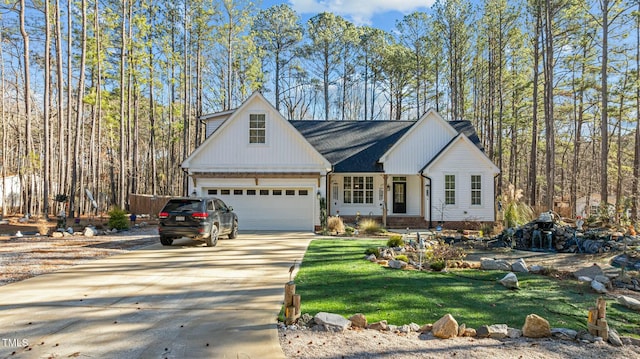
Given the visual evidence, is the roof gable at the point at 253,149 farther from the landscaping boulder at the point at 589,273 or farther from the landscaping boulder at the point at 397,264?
the landscaping boulder at the point at 589,273

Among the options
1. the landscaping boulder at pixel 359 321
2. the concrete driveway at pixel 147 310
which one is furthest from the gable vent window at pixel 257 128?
the landscaping boulder at pixel 359 321

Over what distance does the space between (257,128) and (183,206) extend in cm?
723

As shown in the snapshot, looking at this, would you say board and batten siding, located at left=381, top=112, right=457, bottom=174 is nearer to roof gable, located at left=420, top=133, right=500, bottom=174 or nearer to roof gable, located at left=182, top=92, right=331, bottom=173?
roof gable, located at left=420, top=133, right=500, bottom=174

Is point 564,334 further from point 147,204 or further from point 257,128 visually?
point 147,204

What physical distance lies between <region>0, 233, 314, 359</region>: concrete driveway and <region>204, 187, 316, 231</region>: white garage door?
8.37m

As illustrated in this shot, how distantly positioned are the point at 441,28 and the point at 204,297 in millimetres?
31281

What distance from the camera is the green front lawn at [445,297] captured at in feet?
17.6

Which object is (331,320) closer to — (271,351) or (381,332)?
(381,332)

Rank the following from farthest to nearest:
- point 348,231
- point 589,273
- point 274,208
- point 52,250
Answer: point 274,208 < point 348,231 < point 52,250 < point 589,273

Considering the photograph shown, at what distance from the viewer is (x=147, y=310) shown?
18.2ft

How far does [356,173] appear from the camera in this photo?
20.7m

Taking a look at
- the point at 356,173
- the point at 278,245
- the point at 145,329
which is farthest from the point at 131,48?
the point at 145,329

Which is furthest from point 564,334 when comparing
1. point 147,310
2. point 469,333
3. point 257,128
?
point 257,128

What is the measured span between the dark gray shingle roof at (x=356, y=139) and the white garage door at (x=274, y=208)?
3.59 metres
